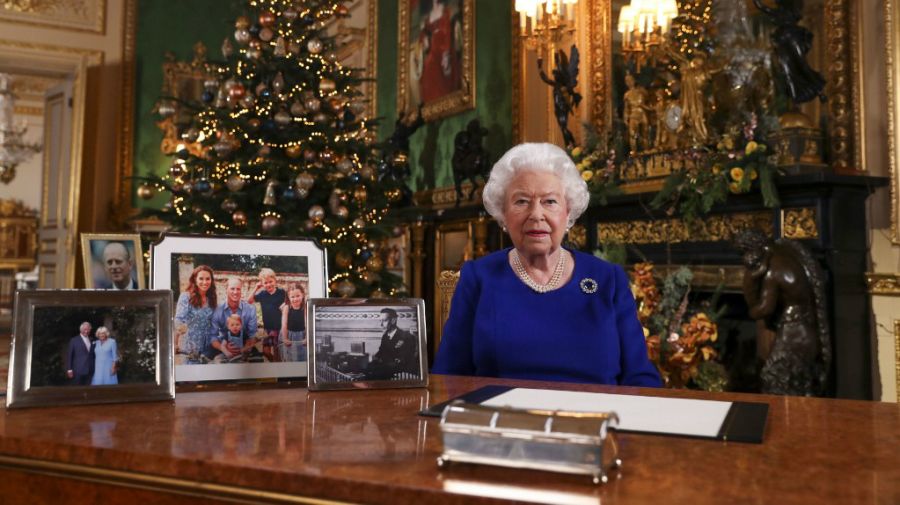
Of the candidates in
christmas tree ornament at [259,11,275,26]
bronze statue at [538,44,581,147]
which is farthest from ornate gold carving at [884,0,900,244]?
christmas tree ornament at [259,11,275,26]

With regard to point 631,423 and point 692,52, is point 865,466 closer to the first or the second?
point 631,423

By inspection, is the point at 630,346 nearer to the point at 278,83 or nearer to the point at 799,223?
the point at 799,223

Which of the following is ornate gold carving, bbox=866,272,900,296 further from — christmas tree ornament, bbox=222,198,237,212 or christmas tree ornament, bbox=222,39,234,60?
christmas tree ornament, bbox=222,39,234,60

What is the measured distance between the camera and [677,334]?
433 cm

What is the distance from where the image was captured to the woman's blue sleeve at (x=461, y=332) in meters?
2.07

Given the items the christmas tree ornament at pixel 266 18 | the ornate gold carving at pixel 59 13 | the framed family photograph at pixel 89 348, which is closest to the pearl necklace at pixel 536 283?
the framed family photograph at pixel 89 348

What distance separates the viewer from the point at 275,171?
5355mm

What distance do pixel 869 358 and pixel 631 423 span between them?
3.87 m

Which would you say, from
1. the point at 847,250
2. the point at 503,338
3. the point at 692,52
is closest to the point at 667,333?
the point at 847,250

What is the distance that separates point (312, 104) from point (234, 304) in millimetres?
4043

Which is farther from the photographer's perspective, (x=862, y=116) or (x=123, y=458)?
(x=862, y=116)

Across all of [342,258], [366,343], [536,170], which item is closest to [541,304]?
[536,170]

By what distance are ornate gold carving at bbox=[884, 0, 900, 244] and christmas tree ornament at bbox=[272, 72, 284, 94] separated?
369cm

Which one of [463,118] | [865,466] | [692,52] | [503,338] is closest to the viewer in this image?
[865,466]
